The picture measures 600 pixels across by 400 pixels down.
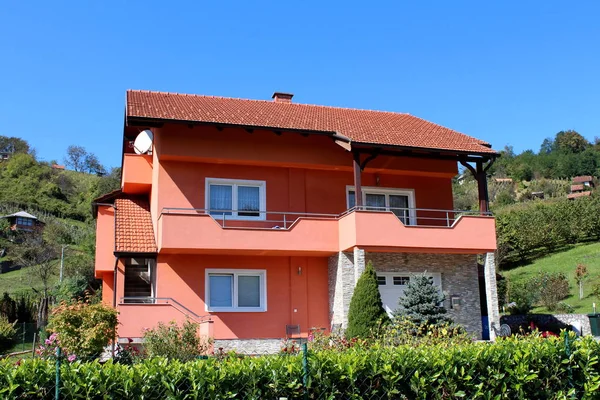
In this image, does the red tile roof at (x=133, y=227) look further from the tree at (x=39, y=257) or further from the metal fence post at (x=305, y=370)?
the tree at (x=39, y=257)

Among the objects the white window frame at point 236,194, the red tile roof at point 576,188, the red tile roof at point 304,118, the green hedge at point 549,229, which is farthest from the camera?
the red tile roof at point 576,188

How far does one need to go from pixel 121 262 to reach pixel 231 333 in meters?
4.58

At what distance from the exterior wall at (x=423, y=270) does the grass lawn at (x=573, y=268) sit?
11.0 meters

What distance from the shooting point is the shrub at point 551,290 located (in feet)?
98.6

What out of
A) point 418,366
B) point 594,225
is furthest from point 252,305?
point 594,225

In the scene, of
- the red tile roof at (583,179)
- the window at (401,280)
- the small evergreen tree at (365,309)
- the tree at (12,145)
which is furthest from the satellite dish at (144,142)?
the tree at (12,145)

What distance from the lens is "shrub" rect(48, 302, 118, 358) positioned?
14766mm

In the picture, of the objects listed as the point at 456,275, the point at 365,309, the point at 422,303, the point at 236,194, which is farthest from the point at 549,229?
the point at 365,309

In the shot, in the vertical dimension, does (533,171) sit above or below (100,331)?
above

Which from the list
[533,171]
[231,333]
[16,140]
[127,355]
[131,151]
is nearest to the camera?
[127,355]

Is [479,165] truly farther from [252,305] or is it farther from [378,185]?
[252,305]

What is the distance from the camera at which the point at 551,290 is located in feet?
99.1

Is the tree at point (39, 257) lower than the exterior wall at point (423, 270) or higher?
higher

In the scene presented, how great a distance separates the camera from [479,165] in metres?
20.7
